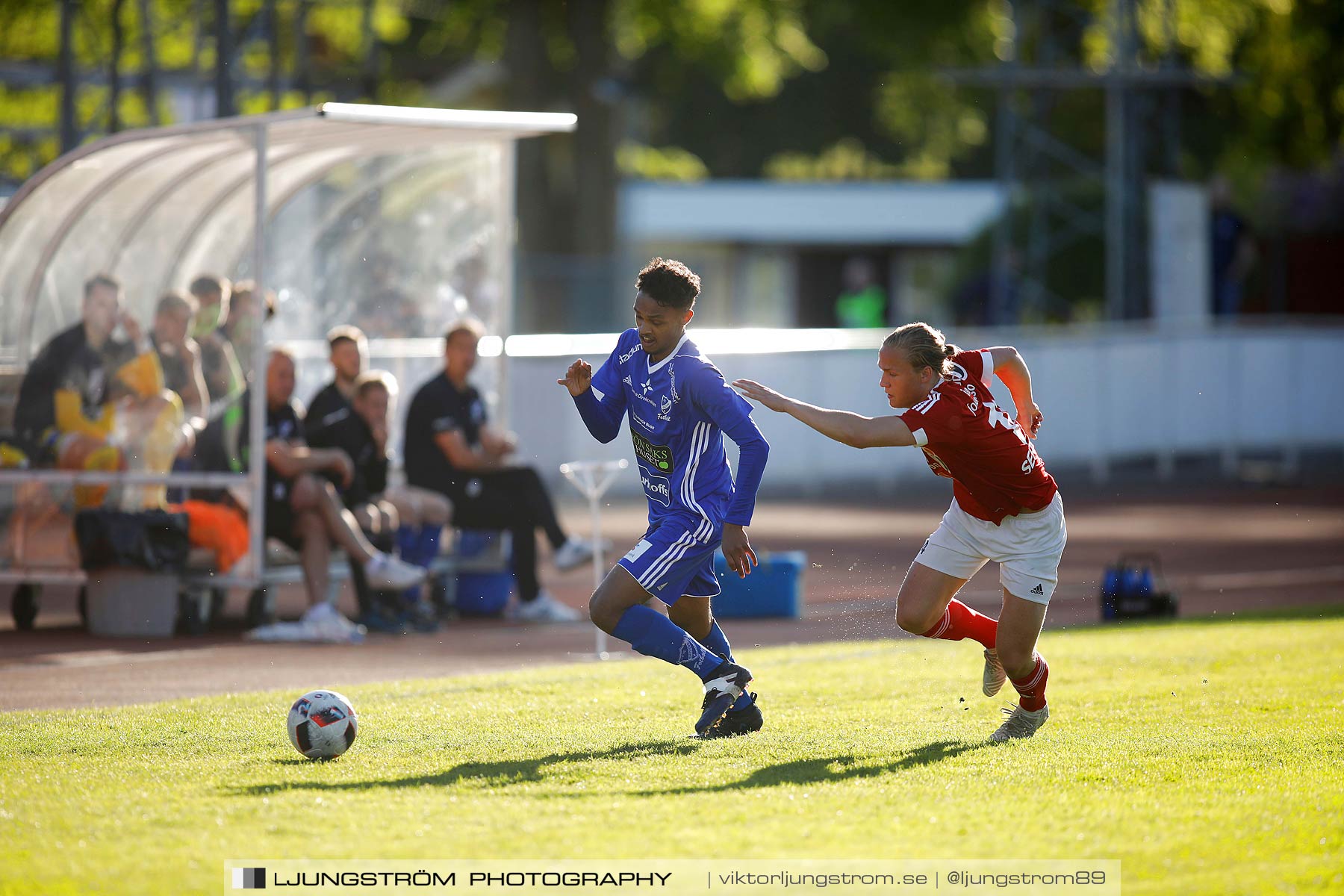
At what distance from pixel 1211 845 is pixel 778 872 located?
143 centimetres

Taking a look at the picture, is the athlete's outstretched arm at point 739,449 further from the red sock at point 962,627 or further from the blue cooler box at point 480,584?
the blue cooler box at point 480,584

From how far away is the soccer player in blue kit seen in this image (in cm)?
737

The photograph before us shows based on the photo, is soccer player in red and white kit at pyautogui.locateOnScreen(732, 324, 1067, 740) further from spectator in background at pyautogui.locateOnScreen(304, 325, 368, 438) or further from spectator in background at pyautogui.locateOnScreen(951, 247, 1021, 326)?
spectator in background at pyautogui.locateOnScreen(951, 247, 1021, 326)

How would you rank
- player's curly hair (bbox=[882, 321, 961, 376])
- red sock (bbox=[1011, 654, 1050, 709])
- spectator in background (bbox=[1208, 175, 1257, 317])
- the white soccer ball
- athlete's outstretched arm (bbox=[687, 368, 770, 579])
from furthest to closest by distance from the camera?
spectator in background (bbox=[1208, 175, 1257, 317]), red sock (bbox=[1011, 654, 1050, 709]), player's curly hair (bbox=[882, 321, 961, 376]), athlete's outstretched arm (bbox=[687, 368, 770, 579]), the white soccer ball

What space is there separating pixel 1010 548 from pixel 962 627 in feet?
1.84

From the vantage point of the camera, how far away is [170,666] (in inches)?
401

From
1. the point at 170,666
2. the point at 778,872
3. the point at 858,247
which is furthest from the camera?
the point at 858,247

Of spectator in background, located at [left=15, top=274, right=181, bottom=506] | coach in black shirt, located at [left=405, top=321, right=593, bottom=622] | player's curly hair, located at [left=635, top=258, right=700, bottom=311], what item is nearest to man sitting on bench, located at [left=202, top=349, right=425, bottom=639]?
spectator in background, located at [left=15, top=274, right=181, bottom=506]

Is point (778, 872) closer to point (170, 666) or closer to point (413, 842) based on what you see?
point (413, 842)

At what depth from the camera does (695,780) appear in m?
6.56

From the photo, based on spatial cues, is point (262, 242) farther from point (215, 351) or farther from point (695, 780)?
point (695, 780)

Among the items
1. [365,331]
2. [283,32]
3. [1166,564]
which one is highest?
[283,32]

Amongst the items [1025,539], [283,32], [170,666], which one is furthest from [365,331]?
[283,32]

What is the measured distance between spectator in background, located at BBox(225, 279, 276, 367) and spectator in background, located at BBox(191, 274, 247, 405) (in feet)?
0.17
